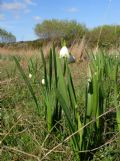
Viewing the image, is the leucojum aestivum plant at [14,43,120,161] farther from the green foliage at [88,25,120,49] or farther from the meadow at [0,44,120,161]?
the green foliage at [88,25,120,49]

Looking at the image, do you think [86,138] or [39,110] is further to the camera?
[39,110]

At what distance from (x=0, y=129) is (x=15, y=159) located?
11.7 inches

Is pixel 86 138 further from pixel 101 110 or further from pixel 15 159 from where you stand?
pixel 15 159

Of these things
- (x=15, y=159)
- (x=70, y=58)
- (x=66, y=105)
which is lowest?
(x=15, y=159)

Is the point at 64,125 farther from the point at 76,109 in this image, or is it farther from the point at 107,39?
the point at 107,39

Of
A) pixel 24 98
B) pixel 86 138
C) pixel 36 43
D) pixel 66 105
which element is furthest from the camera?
pixel 36 43

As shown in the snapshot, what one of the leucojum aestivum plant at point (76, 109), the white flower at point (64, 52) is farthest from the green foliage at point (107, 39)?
the leucojum aestivum plant at point (76, 109)

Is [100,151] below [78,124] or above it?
below

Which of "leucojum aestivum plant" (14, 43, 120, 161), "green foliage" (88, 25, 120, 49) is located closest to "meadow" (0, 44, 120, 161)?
"leucojum aestivum plant" (14, 43, 120, 161)

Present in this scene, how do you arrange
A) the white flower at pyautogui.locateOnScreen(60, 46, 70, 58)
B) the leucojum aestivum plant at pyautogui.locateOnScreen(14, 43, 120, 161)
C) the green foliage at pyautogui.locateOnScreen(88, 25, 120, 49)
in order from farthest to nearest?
the green foliage at pyautogui.locateOnScreen(88, 25, 120, 49)
the white flower at pyautogui.locateOnScreen(60, 46, 70, 58)
the leucojum aestivum plant at pyautogui.locateOnScreen(14, 43, 120, 161)

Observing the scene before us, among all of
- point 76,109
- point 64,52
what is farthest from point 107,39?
point 76,109

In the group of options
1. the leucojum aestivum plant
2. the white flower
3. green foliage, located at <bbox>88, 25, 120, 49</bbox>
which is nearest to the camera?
the leucojum aestivum plant

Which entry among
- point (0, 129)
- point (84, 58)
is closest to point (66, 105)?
point (0, 129)

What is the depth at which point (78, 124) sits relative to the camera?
194cm
